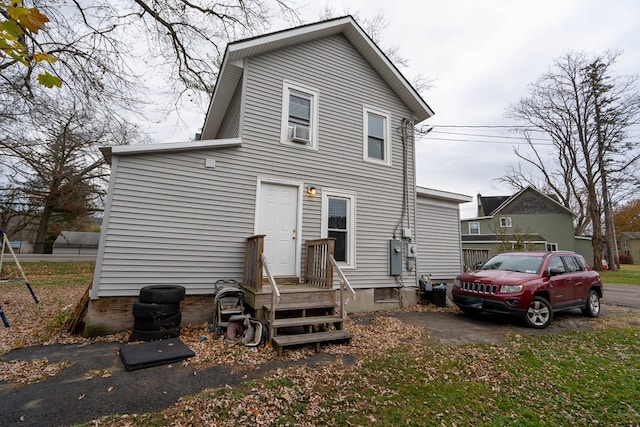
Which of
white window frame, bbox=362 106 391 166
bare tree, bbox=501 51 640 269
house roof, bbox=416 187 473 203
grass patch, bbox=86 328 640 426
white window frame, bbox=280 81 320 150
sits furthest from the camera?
bare tree, bbox=501 51 640 269

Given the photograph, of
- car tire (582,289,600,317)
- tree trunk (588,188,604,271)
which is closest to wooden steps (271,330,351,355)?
car tire (582,289,600,317)

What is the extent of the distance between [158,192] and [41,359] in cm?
303

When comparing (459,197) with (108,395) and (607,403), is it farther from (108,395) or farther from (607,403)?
(108,395)

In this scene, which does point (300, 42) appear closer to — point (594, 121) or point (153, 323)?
point (153, 323)

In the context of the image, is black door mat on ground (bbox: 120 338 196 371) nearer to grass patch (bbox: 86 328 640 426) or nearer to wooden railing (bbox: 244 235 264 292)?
grass patch (bbox: 86 328 640 426)

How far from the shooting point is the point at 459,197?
32.7 ft

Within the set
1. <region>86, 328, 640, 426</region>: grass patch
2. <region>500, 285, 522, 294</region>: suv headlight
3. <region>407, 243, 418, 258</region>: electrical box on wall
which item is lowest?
<region>86, 328, 640, 426</region>: grass patch

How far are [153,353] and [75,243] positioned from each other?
33129mm

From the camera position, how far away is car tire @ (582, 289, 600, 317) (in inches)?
281

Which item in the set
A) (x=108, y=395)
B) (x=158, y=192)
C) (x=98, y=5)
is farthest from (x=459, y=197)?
(x=98, y=5)

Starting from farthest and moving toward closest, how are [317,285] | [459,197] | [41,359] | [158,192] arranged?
1. [459,197]
2. [317,285]
3. [158,192]
4. [41,359]

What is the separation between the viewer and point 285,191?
6906 mm

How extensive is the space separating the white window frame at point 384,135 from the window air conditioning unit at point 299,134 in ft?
5.90

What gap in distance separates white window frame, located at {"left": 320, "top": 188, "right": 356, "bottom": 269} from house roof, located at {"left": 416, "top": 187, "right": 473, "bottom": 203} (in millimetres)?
2772
